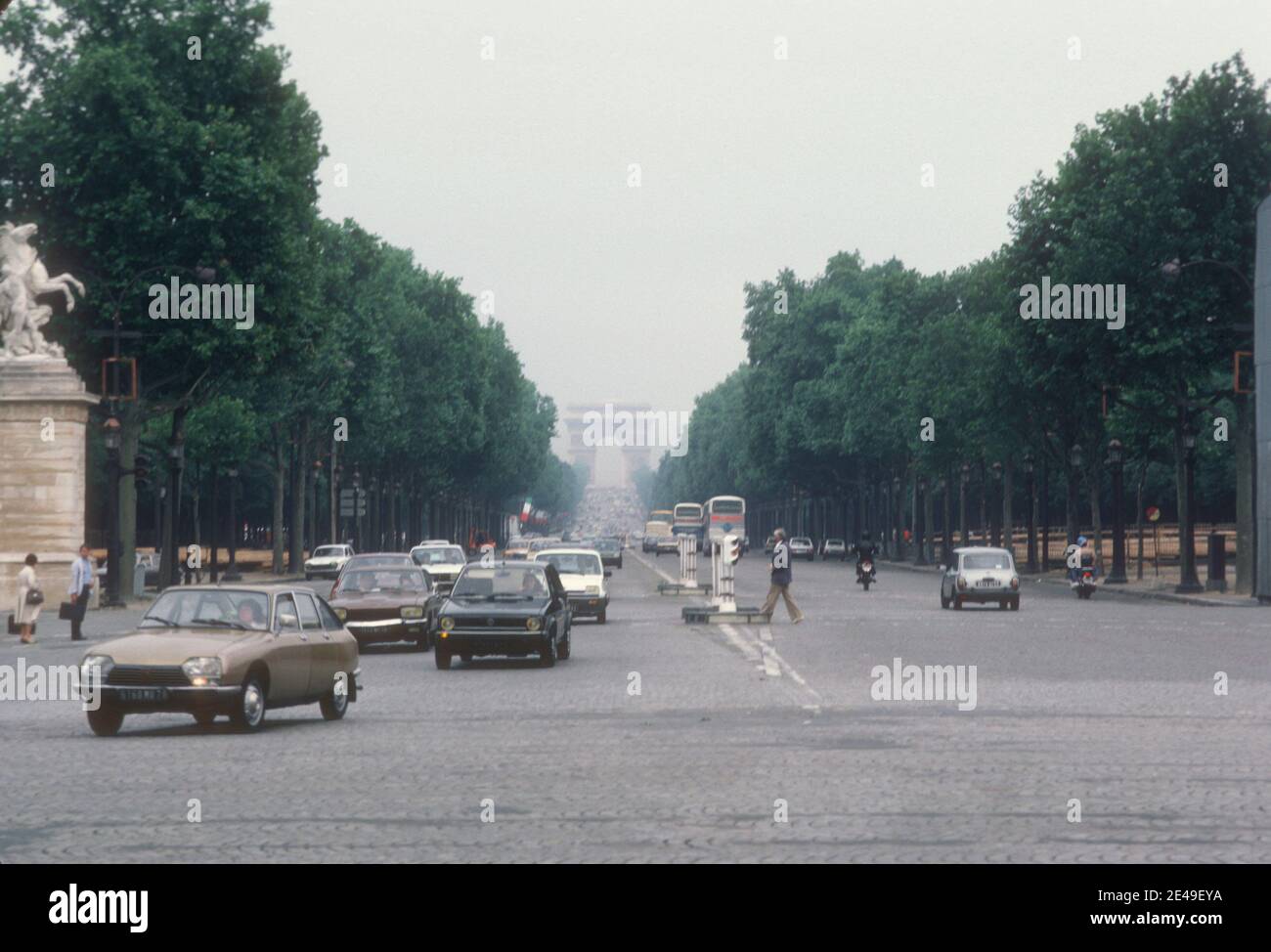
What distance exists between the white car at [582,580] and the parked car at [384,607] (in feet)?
22.1

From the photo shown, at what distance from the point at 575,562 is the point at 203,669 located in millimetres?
26790

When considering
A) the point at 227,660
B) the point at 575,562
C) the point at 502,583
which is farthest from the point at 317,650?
the point at 575,562

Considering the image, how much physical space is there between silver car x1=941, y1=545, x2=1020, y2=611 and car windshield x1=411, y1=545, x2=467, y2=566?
13.7 metres

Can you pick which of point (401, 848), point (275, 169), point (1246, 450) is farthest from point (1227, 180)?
point (401, 848)

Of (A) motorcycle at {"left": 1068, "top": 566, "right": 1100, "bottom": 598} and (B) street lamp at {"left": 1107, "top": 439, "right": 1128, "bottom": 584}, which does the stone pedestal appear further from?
(B) street lamp at {"left": 1107, "top": 439, "right": 1128, "bottom": 584}

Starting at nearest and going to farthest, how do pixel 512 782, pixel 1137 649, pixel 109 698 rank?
pixel 512 782, pixel 109 698, pixel 1137 649

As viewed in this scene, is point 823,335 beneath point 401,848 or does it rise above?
above

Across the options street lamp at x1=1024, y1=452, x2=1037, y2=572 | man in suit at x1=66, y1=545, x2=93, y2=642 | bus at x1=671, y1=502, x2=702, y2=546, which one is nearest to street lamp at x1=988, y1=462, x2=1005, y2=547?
street lamp at x1=1024, y1=452, x2=1037, y2=572

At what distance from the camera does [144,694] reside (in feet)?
64.3

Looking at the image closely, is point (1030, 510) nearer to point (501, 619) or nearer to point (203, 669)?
point (501, 619)

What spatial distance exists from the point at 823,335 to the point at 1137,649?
95.9 metres

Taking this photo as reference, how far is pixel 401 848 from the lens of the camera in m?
11.5

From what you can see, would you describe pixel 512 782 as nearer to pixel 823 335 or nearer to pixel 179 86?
pixel 179 86

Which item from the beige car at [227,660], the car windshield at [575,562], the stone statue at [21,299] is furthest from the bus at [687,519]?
the beige car at [227,660]
